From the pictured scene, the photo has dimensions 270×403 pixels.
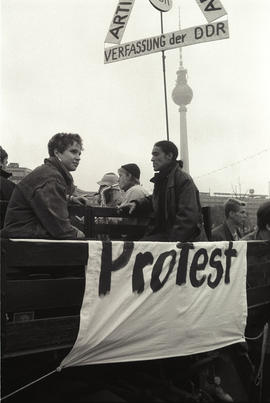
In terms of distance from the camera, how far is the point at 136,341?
2727 mm

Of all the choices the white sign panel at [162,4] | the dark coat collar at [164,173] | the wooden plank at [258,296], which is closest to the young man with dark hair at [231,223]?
the wooden plank at [258,296]

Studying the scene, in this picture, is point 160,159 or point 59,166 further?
point 160,159

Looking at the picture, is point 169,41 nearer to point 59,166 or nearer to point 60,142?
point 60,142

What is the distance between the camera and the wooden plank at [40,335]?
86.1 inches

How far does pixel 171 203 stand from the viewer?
3898 mm

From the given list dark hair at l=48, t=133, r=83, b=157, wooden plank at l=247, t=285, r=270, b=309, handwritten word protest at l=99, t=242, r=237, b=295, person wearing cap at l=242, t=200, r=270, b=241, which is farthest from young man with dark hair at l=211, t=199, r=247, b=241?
dark hair at l=48, t=133, r=83, b=157

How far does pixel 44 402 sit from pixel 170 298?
106cm

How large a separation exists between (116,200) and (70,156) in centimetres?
204

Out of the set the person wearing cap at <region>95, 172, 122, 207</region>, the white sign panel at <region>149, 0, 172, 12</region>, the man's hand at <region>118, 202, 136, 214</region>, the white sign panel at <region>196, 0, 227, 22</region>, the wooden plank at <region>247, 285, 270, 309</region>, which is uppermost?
the white sign panel at <region>149, 0, 172, 12</region>

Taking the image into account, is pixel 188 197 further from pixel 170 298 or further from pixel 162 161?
pixel 170 298

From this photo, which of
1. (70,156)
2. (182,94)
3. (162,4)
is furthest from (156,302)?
(182,94)

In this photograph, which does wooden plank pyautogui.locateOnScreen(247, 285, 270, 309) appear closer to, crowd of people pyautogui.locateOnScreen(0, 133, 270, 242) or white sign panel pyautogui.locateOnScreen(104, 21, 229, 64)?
crowd of people pyautogui.locateOnScreen(0, 133, 270, 242)

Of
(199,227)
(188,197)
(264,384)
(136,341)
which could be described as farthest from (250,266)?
(136,341)

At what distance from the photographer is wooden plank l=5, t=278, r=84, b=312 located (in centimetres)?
223
